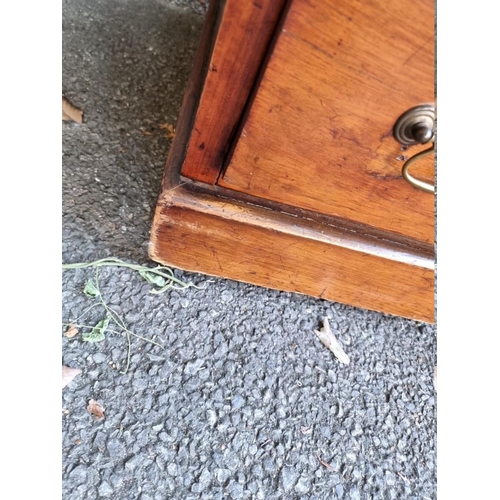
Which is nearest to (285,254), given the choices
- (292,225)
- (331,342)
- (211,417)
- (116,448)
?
(292,225)

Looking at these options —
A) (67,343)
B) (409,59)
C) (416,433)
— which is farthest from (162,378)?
(409,59)

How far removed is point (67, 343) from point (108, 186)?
1.19 feet

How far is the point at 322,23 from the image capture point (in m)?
0.48

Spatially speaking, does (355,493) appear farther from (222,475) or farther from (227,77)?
(227,77)

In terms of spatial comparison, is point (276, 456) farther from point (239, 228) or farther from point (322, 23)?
point (322, 23)

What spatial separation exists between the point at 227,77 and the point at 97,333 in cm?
41

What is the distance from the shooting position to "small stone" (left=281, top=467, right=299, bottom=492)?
0.59 m

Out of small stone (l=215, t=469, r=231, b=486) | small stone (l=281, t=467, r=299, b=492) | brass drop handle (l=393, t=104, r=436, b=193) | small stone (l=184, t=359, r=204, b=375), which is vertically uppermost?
brass drop handle (l=393, t=104, r=436, b=193)

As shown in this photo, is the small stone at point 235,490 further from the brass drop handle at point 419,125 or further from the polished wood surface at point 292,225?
the brass drop handle at point 419,125

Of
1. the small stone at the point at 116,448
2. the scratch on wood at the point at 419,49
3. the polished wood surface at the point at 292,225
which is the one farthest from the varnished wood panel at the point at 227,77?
the small stone at the point at 116,448

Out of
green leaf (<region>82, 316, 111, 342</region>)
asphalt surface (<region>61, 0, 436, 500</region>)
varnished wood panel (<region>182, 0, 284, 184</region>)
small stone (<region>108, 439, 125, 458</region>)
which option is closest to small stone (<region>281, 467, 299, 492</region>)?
asphalt surface (<region>61, 0, 436, 500</region>)

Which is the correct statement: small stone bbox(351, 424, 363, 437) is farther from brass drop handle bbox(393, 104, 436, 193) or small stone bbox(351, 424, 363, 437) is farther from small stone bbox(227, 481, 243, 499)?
brass drop handle bbox(393, 104, 436, 193)

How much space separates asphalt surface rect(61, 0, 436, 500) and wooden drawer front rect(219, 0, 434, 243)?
0.72ft
